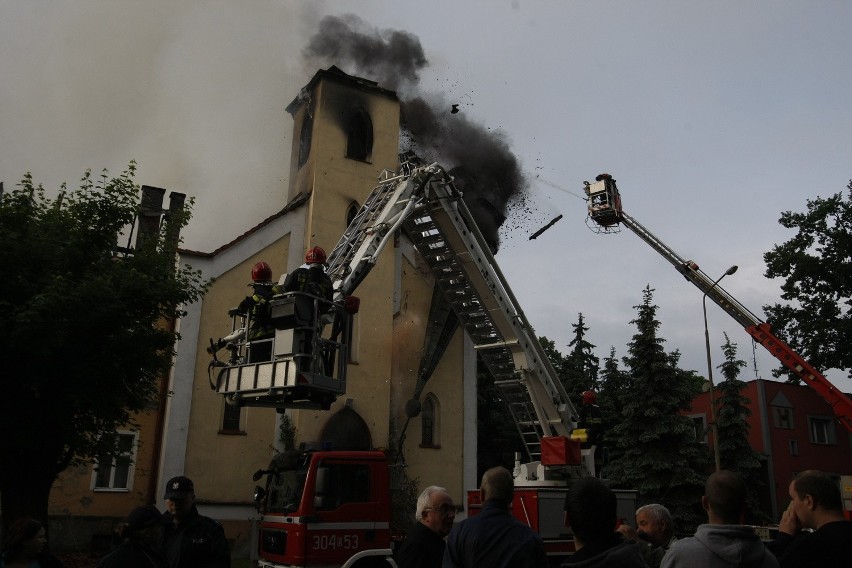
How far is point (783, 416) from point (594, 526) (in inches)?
1473

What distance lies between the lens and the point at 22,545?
462 cm

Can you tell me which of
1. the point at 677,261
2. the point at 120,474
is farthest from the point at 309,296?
the point at 677,261

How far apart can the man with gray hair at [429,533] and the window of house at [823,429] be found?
37.4m

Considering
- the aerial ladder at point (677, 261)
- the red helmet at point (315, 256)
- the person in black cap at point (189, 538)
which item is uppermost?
the aerial ladder at point (677, 261)

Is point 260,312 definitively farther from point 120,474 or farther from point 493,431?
point 493,431

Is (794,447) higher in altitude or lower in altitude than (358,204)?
lower

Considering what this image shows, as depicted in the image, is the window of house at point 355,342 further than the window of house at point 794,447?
No

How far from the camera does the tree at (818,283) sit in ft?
101

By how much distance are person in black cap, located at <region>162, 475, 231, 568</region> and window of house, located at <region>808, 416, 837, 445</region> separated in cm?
3803

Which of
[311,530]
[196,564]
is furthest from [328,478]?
[196,564]

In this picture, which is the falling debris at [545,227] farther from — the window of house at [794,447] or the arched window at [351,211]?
the window of house at [794,447]

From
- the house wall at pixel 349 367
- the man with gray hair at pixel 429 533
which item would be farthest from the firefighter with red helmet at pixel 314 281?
the house wall at pixel 349 367

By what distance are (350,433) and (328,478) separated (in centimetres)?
963

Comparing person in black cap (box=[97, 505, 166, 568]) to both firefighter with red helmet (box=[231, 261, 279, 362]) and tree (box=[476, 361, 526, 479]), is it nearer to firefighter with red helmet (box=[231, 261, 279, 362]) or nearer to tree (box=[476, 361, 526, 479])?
firefighter with red helmet (box=[231, 261, 279, 362])
